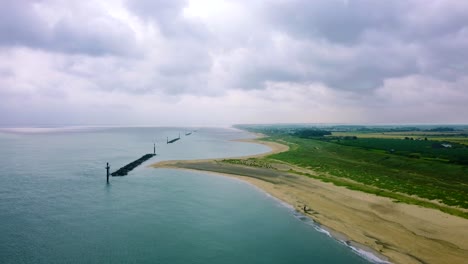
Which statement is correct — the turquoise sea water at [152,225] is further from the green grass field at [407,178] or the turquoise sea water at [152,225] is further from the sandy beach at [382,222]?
the green grass field at [407,178]

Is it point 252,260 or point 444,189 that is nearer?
point 252,260

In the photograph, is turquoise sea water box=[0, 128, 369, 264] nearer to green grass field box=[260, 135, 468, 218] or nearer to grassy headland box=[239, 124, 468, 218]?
grassy headland box=[239, 124, 468, 218]

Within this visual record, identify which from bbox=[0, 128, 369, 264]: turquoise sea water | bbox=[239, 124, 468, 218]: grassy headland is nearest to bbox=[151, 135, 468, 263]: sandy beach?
bbox=[0, 128, 369, 264]: turquoise sea water

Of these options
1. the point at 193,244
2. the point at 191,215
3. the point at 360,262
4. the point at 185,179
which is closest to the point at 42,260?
the point at 193,244

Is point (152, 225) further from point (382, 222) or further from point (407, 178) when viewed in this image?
point (407, 178)

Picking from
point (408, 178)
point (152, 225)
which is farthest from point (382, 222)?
point (408, 178)

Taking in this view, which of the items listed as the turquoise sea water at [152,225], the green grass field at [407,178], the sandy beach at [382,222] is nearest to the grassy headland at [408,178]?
the green grass field at [407,178]

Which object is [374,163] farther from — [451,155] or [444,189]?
[444,189]

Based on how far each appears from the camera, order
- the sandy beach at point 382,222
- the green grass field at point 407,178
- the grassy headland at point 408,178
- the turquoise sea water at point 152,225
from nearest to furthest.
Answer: the sandy beach at point 382,222 → the turquoise sea water at point 152,225 → the grassy headland at point 408,178 → the green grass field at point 407,178
